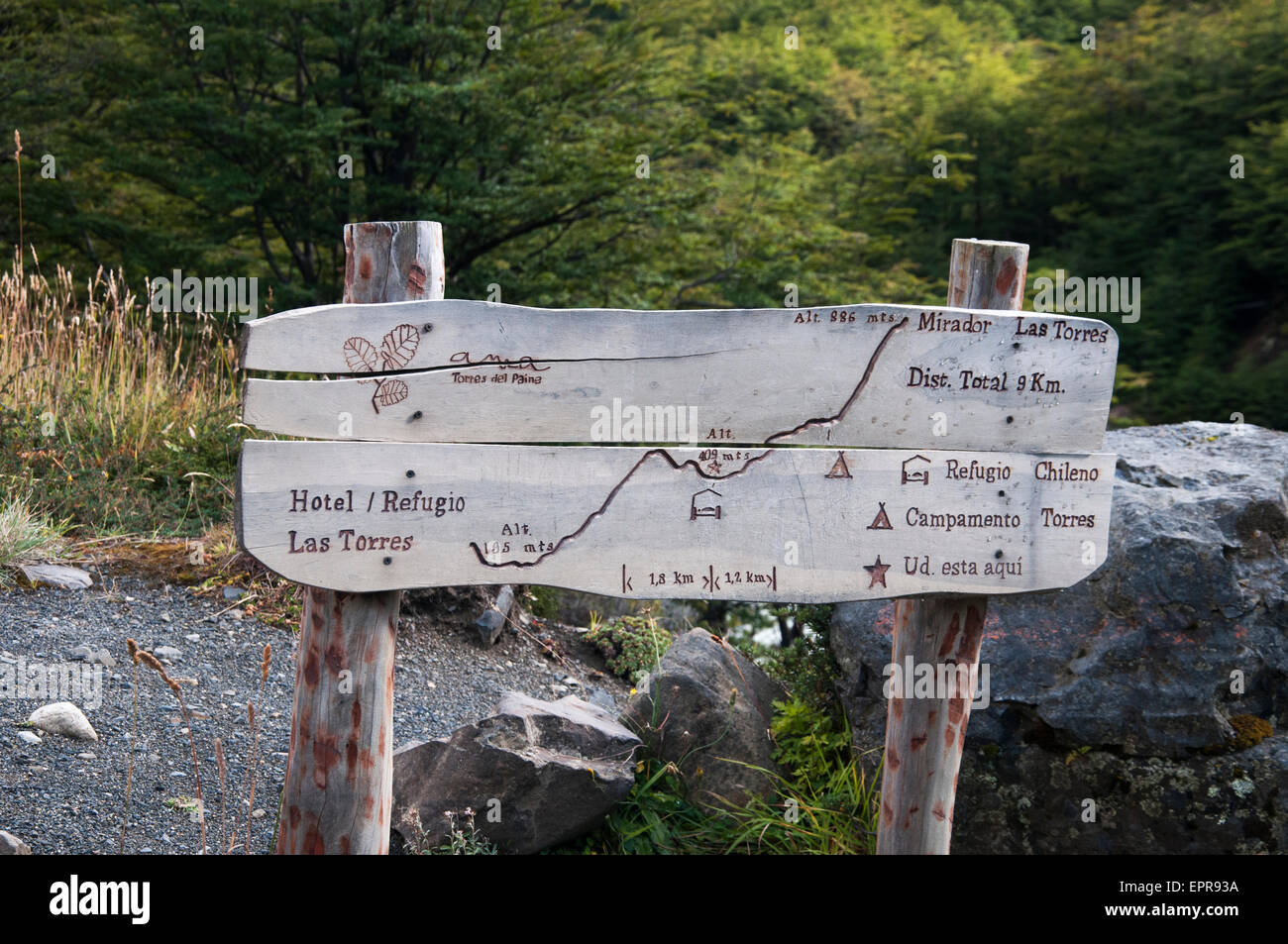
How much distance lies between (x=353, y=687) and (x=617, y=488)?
A: 2.47 feet

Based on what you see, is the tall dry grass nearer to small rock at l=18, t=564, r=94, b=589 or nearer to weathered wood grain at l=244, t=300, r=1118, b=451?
small rock at l=18, t=564, r=94, b=589

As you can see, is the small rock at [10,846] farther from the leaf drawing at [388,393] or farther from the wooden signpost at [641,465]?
the leaf drawing at [388,393]

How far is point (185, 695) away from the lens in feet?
13.4

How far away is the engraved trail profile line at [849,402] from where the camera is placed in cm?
245

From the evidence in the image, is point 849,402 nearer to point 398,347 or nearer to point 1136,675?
point 398,347

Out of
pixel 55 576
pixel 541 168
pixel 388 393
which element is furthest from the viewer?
pixel 541 168

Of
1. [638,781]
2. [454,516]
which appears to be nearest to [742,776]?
[638,781]

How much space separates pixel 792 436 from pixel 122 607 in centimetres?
351
